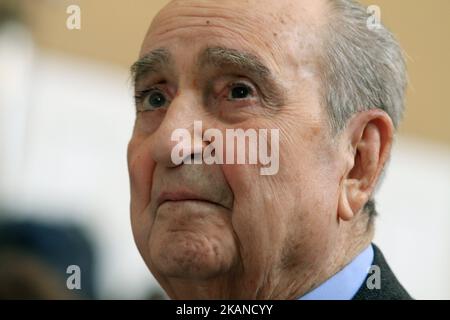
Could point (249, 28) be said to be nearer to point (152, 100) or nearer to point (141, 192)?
point (152, 100)

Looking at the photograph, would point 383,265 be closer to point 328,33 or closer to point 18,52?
point 328,33

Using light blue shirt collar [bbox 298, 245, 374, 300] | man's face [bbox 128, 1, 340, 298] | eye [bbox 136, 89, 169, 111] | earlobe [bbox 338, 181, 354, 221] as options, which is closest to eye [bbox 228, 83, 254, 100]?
man's face [bbox 128, 1, 340, 298]

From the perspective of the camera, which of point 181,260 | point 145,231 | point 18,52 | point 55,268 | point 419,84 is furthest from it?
point 18,52

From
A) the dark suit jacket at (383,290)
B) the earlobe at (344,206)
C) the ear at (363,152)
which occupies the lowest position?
the dark suit jacket at (383,290)

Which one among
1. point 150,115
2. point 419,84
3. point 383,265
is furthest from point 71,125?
point 383,265

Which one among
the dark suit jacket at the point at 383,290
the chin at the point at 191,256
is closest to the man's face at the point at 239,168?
the chin at the point at 191,256

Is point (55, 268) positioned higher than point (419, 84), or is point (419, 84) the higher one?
point (419, 84)

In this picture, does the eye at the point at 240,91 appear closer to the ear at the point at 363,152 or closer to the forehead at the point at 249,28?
the forehead at the point at 249,28

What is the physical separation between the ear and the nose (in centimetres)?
33

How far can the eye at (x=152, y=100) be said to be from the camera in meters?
→ 2.19

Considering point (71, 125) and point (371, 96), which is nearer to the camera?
point (371, 96)

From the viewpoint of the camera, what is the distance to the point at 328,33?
215 centimetres

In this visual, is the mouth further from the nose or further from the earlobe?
the earlobe
